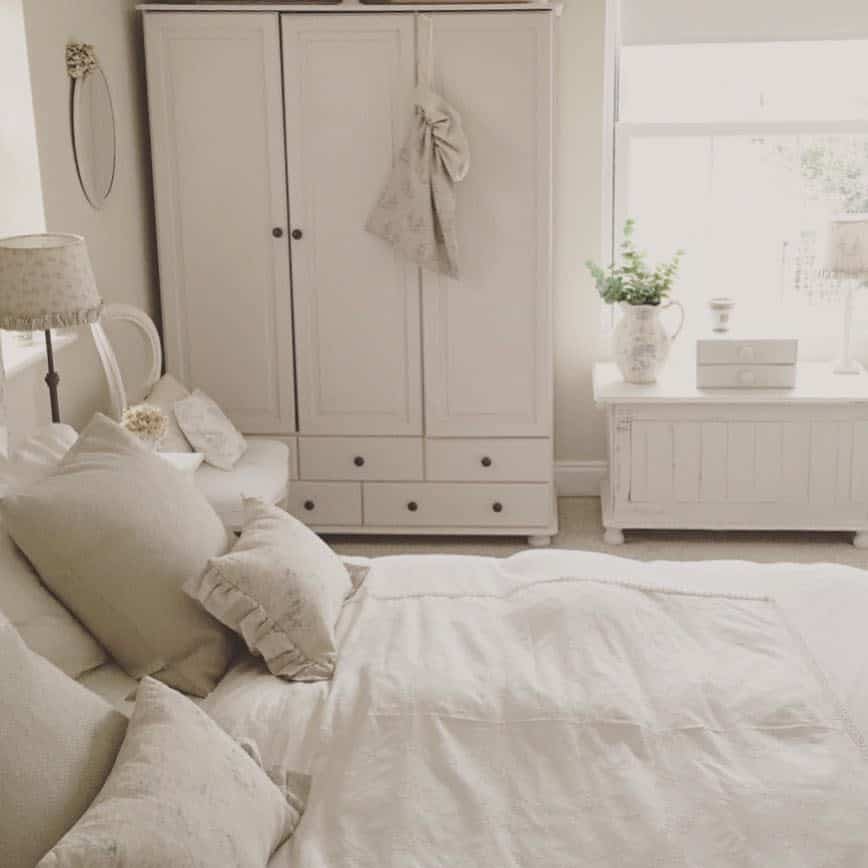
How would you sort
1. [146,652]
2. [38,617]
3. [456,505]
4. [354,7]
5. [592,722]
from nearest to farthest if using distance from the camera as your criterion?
[592,722] < [38,617] < [146,652] < [354,7] < [456,505]

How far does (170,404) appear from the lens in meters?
3.89

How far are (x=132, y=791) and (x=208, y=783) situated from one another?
11cm

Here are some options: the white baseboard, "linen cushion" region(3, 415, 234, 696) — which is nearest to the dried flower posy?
"linen cushion" region(3, 415, 234, 696)

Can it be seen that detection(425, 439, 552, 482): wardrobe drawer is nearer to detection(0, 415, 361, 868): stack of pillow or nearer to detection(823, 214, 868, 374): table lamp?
detection(823, 214, 868, 374): table lamp

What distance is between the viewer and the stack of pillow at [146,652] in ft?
5.19

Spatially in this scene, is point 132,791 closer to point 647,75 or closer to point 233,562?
point 233,562

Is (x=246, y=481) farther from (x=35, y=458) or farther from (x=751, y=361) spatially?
(x=751, y=361)

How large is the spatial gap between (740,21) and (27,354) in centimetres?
269

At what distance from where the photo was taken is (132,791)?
5.28ft

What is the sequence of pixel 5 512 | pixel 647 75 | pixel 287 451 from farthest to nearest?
pixel 647 75 → pixel 287 451 → pixel 5 512

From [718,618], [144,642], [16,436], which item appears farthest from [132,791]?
[16,436]

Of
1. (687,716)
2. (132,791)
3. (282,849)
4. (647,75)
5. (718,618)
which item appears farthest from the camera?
(647,75)

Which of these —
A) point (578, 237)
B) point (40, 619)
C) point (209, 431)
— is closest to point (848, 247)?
point (578, 237)

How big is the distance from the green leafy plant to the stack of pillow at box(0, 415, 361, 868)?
211 centimetres
